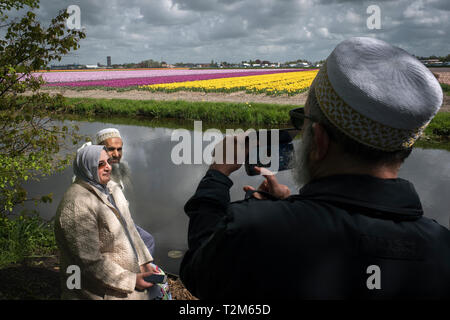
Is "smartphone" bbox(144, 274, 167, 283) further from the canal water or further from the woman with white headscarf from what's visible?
the canal water

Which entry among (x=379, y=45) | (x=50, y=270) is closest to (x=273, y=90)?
(x=50, y=270)

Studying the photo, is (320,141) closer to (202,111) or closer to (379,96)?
(379,96)

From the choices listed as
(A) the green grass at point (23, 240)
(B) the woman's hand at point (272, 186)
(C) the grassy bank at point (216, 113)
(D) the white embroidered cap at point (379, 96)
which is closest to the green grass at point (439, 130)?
(C) the grassy bank at point (216, 113)

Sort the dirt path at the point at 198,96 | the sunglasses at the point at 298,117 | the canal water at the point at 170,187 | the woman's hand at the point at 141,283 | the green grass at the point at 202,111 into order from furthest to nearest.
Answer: the dirt path at the point at 198,96 < the green grass at the point at 202,111 < the canal water at the point at 170,187 < the woman's hand at the point at 141,283 < the sunglasses at the point at 298,117

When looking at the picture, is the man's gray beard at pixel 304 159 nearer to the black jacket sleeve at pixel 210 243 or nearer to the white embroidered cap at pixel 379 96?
the white embroidered cap at pixel 379 96

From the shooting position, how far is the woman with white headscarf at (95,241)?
216 centimetres

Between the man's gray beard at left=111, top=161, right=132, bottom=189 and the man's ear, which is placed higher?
the man's ear

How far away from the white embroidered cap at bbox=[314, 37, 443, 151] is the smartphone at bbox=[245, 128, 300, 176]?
0.27 metres

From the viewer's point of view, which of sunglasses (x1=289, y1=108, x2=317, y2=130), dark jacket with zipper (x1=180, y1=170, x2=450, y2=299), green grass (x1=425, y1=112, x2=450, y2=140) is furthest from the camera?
green grass (x1=425, y1=112, x2=450, y2=140)

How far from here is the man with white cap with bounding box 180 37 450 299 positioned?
0.79 meters

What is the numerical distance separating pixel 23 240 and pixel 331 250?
4685mm

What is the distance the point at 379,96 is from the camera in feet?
2.68

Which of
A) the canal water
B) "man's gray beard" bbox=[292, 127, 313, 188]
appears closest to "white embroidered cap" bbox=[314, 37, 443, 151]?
"man's gray beard" bbox=[292, 127, 313, 188]

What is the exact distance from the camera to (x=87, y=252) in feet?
7.07
